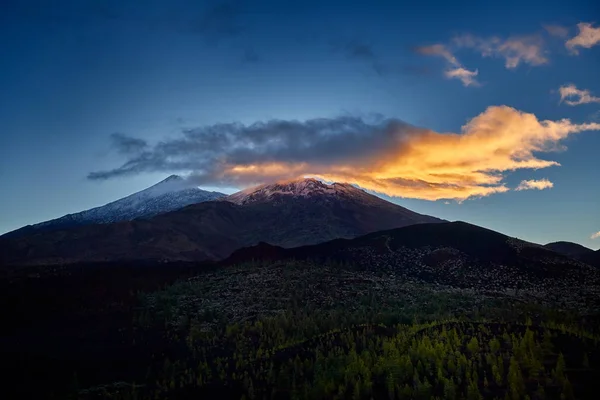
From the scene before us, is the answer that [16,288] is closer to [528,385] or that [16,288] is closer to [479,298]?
[479,298]

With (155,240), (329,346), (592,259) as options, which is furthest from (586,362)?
(155,240)

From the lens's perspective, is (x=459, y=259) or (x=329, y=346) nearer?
(x=329, y=346)

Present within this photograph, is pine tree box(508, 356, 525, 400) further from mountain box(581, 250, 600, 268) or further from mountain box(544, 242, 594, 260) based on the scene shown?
mountain box(544, 242, 594, 260)

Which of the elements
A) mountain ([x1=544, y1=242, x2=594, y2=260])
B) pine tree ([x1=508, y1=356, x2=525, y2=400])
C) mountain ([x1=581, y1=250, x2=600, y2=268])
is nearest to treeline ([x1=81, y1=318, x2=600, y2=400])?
pine tree ([x1=508, y1=356, x2=525, y2=400])

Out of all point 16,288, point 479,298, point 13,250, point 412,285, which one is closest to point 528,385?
point 479,298

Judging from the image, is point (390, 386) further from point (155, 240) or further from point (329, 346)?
point (155, 240)
